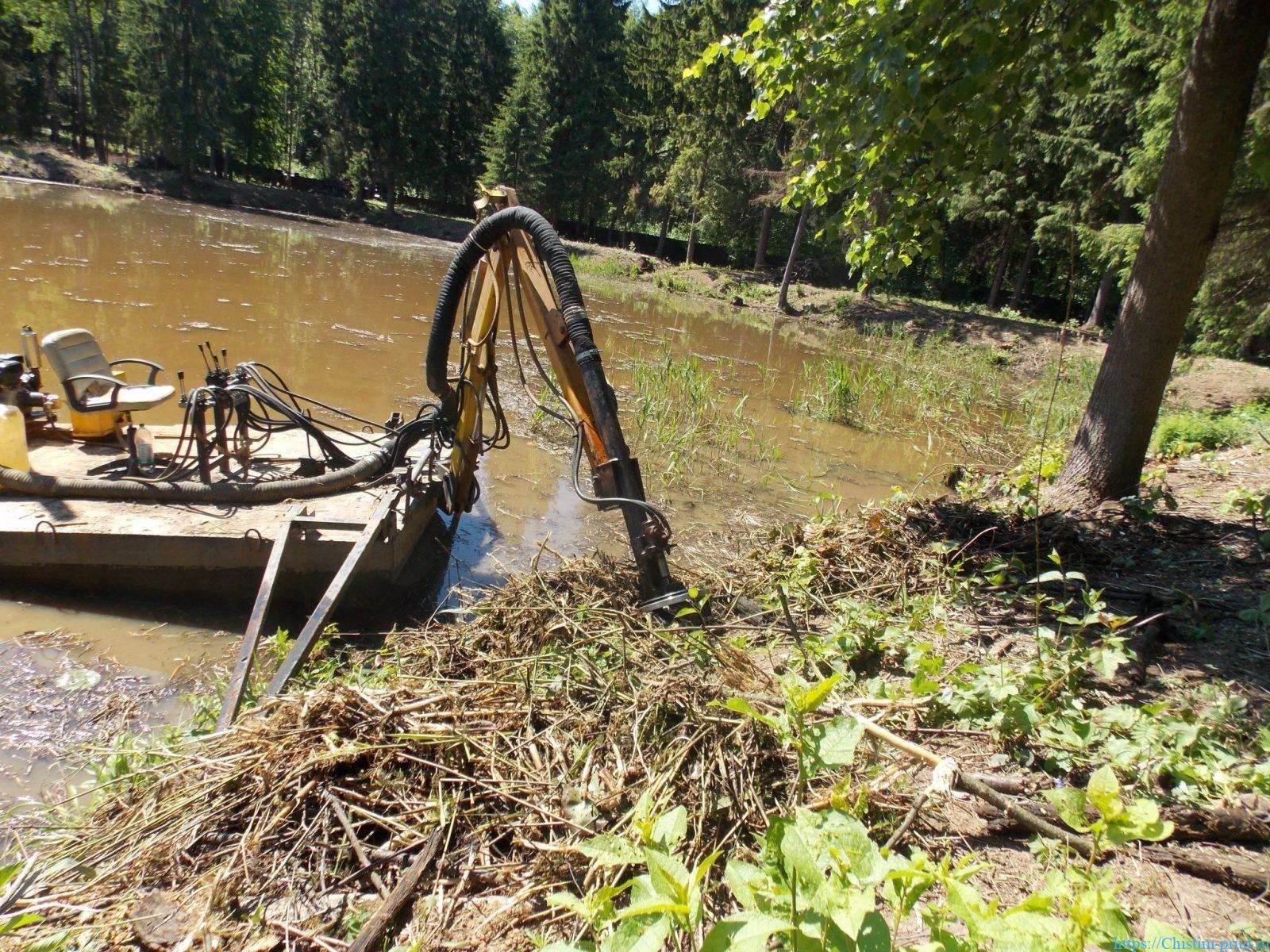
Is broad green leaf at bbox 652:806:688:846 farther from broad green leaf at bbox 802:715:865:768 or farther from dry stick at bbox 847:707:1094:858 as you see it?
dry stick at bbox 847:707:1094:858

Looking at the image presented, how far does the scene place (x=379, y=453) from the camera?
5695 mm

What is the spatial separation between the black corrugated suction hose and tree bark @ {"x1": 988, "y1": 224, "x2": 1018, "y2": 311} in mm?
26620

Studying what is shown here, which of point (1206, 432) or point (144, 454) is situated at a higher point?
point (1206, 432)

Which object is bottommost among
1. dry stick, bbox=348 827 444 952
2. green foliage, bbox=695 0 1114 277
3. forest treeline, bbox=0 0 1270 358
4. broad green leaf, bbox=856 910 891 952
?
dry stick, bbox=348 827 444 952

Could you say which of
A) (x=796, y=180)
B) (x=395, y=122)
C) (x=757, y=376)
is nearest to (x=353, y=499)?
(x=796, y=180)

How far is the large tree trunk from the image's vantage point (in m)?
4.61

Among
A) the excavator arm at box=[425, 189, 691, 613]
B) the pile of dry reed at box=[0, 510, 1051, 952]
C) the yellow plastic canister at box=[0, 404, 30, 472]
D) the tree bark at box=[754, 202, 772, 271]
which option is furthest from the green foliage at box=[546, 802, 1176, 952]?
the tree bark at box=[754, 202, 772, 271]

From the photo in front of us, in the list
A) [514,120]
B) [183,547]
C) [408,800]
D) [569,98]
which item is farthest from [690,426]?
[569,98]

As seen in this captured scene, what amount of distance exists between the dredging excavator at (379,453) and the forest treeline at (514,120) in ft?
71.5

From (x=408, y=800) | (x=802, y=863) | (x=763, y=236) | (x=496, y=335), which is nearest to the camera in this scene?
(x=802, y=863)

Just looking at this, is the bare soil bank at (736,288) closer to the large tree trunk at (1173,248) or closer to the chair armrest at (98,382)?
the large tree trunk at (1173,248)

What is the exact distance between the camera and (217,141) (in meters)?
40.7

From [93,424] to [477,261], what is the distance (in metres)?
3.41

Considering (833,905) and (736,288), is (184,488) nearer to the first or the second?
(833,905)
